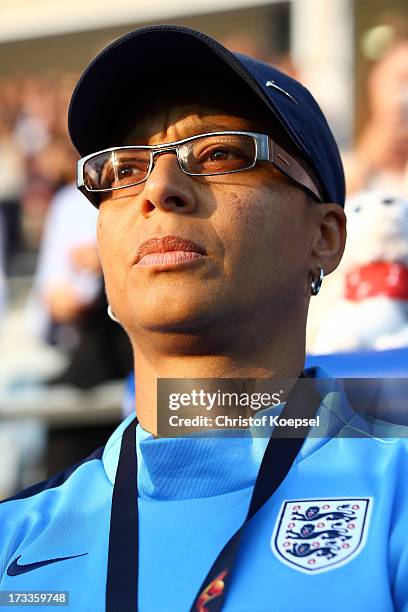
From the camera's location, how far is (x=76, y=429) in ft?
15.1

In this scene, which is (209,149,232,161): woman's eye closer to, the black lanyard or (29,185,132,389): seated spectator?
the black lanyard

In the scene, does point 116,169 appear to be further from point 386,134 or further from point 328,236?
point 386,134

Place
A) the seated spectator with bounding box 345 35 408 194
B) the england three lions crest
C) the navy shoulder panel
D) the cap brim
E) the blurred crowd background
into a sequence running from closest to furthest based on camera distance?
the england three lions crest
the cap brim
the navy shoulder panel
the seated spectator with bounding box 345 35 408 194
the blurred crowd background

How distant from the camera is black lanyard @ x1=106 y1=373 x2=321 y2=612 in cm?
140

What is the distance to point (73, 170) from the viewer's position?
5203mm

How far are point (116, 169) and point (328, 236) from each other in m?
0.42

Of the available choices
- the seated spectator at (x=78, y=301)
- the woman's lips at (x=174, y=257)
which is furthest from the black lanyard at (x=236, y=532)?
the seated spectator at (x=78, y=301)

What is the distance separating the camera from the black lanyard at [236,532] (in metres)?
1.40

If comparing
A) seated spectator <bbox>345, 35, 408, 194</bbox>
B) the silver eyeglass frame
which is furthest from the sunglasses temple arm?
seated spectator <bbox>345, 35, 408, 194</bbox>

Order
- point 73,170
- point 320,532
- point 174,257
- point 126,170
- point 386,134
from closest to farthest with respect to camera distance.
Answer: point 320,532 → point 174,257 → point 126,170 → point 386,134 → point 73,170

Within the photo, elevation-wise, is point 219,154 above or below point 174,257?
above

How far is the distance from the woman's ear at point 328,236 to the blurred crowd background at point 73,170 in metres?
0.67

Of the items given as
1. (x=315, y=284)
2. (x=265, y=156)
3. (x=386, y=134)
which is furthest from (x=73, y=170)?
(x=265, y=156)

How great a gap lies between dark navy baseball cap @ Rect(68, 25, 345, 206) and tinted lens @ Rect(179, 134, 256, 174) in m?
0.07
